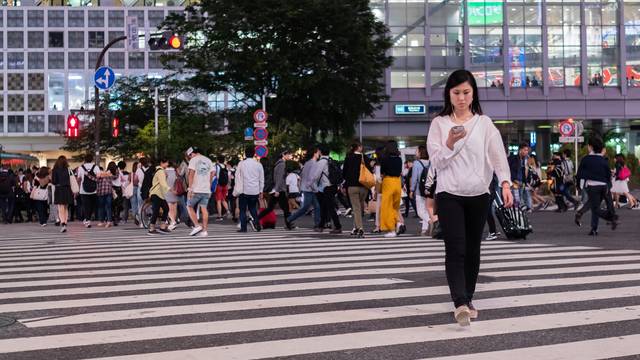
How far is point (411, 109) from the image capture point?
68.1 m

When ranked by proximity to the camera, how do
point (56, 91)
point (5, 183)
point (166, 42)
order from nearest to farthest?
1. point (166, 42)
2. point (5, 183)
3. point (56, 91)

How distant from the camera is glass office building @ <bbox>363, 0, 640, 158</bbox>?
6712 centimetres

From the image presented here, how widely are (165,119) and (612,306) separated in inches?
2243

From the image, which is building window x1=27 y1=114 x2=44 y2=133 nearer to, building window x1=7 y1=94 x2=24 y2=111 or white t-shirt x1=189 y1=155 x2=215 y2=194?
building window x1=7 y1=94 x2=24 y2=111

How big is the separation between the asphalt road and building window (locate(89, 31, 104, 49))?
74.0 m

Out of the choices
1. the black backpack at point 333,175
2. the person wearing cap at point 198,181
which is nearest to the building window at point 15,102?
the person wearing cap at point 198,181

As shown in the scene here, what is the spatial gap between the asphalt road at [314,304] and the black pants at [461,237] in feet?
0.91

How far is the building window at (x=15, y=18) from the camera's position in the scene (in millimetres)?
82625

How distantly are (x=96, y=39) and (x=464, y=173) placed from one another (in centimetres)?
8182

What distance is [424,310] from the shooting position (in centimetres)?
639

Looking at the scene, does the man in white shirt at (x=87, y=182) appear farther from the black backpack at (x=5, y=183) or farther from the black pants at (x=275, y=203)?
the black backpack at (x=5, y=183)

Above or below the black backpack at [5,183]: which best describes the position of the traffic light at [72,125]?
above

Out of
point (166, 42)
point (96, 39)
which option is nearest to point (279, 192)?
point (166, 42)

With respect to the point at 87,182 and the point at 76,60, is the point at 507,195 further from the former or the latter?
the point at 76,60
